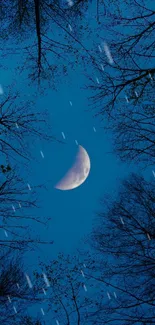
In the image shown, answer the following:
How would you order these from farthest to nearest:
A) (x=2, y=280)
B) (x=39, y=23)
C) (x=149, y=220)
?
(x=2, y=280) < (x=149, y=220) < (x=39, y=23)

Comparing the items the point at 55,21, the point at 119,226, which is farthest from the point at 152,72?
the point at 119,226

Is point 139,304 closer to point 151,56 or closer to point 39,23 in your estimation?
point 151,56

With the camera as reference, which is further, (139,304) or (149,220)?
(149,220)

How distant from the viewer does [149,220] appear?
10039mm

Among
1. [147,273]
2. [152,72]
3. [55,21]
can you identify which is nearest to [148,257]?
[147,273]

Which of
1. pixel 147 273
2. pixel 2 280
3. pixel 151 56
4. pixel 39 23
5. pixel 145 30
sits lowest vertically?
pixel 147 273

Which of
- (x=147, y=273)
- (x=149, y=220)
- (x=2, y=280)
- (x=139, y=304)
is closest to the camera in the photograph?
(x=139, y=304)

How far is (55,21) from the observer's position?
6.40 m

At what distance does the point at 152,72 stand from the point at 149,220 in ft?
18.9

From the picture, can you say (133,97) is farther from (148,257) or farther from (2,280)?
(2,280)

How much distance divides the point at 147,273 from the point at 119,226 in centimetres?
214

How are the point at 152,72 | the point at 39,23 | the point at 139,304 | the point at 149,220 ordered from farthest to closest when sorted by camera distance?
the point at 149,220 < the point at 139,304 < the point at 152,72 < the point at 39,23

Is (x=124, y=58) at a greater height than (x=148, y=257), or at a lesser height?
greater

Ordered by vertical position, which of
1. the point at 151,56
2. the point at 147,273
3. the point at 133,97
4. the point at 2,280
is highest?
the point at 151,56
